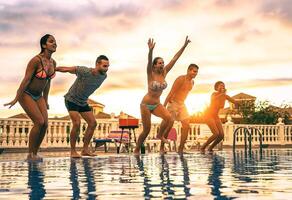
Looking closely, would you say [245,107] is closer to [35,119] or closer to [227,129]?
[227,129]

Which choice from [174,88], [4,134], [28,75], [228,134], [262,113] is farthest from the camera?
[262,113]

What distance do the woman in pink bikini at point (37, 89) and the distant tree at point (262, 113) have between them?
61.3 meters

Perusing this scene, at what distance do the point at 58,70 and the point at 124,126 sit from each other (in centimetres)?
612

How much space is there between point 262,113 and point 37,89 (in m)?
64.0

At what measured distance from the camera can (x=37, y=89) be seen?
28.2 feet

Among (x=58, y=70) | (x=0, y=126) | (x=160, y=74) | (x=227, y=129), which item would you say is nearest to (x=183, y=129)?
(x=160, y=74)

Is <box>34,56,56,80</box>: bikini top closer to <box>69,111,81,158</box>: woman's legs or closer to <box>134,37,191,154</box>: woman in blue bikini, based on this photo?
<box>69,111,81,158</box>: woman's legs

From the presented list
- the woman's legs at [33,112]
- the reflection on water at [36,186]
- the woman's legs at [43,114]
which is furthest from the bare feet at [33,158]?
the reflection on water at [36,186]

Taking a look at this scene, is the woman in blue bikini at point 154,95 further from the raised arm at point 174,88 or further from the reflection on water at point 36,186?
the reflection on water at point 36,186

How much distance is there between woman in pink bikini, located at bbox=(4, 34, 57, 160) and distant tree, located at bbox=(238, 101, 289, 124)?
6127 cm

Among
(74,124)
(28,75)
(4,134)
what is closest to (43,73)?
(28,75)

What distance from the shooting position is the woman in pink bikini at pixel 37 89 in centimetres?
841

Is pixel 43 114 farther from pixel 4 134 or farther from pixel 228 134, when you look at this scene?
pixel 228 134

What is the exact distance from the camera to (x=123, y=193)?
393 cm
